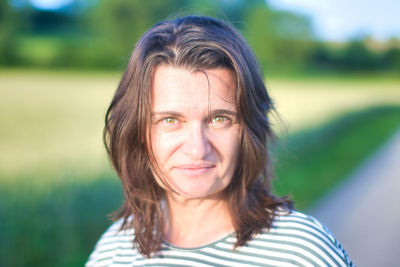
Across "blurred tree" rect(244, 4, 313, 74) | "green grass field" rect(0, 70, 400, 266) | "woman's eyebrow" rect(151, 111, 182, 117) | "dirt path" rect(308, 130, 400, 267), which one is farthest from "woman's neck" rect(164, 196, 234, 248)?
"blurred tree" rect(244, 4, 313, 74)

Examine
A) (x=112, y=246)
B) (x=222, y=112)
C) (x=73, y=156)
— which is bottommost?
(x=73, y=156)

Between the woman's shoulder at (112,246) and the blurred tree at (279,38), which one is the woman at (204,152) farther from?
the blurred tree at (279,38)

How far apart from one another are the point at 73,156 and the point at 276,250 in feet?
13.7

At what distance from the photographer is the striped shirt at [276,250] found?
1391mm

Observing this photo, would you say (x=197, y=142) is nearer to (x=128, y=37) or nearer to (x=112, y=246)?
(x=112, y=246)

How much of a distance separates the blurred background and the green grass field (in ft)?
0.05

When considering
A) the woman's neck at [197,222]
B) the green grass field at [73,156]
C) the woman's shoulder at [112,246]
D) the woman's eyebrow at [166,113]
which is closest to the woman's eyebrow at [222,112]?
the woman's eyebrow at [166,113]

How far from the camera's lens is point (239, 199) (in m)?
1.68

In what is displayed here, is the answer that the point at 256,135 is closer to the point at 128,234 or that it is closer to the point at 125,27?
the point at 128,234

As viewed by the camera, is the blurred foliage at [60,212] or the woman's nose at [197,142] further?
the blurred foliage at [60,212]

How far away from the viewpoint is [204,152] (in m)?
1.42

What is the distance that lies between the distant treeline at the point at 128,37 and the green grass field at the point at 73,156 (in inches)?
23.6

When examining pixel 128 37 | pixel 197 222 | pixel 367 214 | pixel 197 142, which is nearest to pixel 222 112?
pixel 197 142

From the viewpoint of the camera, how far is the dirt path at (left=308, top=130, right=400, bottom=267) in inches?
151
